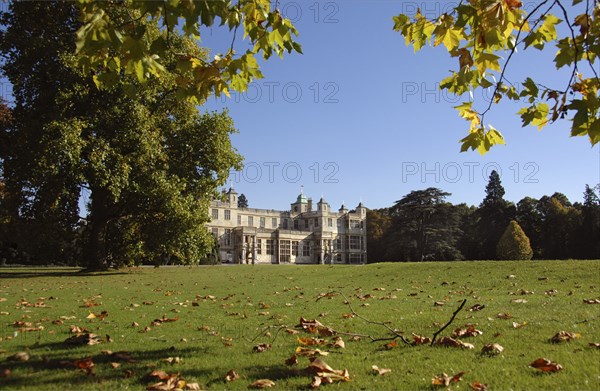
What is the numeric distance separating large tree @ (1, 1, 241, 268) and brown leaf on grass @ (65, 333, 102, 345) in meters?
13.9

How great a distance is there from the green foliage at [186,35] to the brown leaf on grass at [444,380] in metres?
3.04

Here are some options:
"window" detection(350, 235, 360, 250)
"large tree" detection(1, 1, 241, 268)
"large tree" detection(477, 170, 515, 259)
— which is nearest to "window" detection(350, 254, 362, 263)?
"window" detection(350, 235, 360, 250)

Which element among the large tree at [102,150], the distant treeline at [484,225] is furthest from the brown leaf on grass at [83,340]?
the distant treeline at [484,225]

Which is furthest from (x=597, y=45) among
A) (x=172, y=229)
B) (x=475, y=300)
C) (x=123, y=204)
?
(x=123, y=204)

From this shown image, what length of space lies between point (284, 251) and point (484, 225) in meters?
33.2

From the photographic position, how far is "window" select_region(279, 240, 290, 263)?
80438 millimetres

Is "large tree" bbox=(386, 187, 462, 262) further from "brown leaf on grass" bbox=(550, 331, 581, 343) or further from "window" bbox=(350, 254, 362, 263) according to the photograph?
"brown leaf on grass" bbox=(550, 331, 581, 343)

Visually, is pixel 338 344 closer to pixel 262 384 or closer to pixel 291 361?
pixel 291 361

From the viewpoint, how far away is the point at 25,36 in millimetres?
19797

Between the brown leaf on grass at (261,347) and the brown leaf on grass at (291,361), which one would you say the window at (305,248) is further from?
the brown leaf on grass at (291,361)

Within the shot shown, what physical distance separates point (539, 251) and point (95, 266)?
52164 mm

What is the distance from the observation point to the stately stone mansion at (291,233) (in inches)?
2995

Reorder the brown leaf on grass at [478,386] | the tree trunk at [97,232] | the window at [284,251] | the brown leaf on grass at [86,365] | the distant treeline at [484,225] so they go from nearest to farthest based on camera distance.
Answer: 1. the brown leaf on grass at [478,386]
2. the brown leaf on grass at [86,365]
3. the tree trunk at [97,232]
4. the distant treeline at [484,225]
5. the window at [284,251]

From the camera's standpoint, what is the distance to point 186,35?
168 inches
